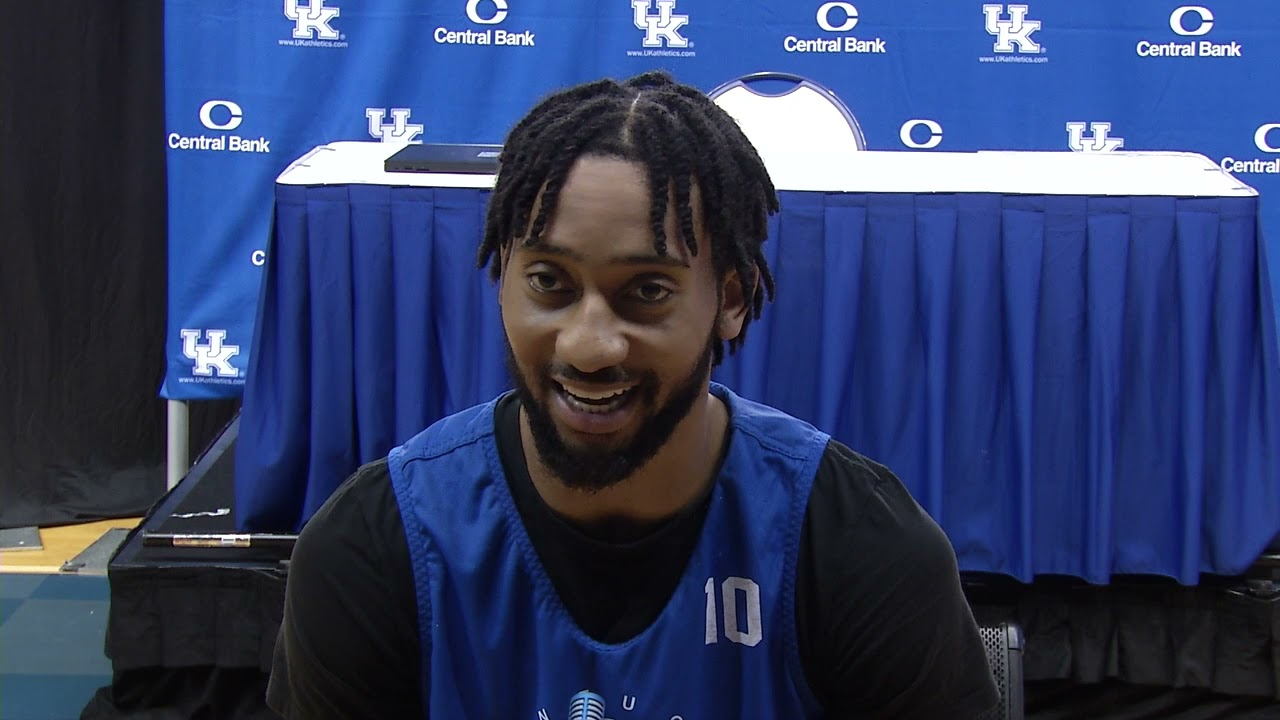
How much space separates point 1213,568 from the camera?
8.24 feet

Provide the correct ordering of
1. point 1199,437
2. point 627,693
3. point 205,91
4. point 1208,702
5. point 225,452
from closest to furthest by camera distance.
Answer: point 627,693, point 1199,437, point 1208,702, point 225,452, point 205,91

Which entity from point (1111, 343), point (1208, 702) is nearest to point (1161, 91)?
point (1111, 343)

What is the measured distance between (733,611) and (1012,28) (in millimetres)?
3143

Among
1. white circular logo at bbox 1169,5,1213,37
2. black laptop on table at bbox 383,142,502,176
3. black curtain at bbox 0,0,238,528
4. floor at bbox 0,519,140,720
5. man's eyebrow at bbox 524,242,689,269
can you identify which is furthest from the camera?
black curtain at bbox 0,0,238,528

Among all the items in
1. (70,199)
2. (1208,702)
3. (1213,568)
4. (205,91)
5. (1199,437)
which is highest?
(205,91)

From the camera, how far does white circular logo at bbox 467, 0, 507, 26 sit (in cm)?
390

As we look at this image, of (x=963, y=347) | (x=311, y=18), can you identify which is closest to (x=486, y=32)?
(x=311, y=18)

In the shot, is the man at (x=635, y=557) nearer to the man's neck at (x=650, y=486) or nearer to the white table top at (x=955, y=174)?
the man's neck at (x=650, y=486)

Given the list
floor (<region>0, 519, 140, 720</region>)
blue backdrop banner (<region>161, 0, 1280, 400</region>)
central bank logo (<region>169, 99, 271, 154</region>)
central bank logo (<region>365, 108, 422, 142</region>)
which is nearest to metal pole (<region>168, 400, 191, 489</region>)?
blue backdrop banner (<region>161, 0, 1280, 400</region>)

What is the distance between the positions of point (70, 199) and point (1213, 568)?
11.4 ft

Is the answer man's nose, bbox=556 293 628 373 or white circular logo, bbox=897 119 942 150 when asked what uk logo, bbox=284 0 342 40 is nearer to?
white circular logo, bbox=897 119 942 150

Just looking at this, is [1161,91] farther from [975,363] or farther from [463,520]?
[463,520]

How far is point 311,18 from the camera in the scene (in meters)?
3.88

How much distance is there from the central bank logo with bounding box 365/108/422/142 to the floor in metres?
1.55
